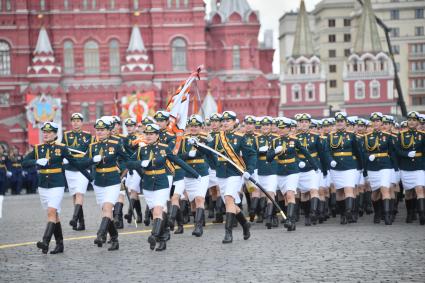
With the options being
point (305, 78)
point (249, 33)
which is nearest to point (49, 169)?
point (249, 33)

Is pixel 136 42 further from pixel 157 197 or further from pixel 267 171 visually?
pixel 157 197

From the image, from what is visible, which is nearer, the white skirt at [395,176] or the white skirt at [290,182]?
the white skirt at [290,182]

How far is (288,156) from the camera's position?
18.2 m

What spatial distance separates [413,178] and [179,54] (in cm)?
5468

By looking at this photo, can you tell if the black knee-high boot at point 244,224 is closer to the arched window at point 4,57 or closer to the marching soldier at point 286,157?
the marching soldier at point 286,157

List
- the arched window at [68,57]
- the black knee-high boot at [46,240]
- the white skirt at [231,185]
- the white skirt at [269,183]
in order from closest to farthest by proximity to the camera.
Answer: the black knee-high boot at [46,240] < the white skirt at [231,185] < the white skirt at [269,183] < the arched window at [68,57]

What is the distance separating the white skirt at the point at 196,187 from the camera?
1727cm

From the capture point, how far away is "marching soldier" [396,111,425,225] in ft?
60.4

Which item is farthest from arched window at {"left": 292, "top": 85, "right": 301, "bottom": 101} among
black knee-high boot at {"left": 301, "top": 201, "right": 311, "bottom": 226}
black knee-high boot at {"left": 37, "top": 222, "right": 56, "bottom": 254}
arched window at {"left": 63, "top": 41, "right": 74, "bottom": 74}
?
black knee-high boot at {"left": 37, "top": 222, "right": 56, "bottom": 254}

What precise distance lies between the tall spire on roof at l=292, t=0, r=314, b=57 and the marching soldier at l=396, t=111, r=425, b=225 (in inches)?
2987

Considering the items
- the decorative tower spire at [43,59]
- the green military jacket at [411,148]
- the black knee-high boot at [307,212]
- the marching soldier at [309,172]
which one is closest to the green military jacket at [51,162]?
the marching soldier at [309,172]

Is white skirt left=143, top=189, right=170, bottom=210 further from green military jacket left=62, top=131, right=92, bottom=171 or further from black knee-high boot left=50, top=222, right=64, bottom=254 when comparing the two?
green military jacket left=62, top=131, right=92, bottom=171

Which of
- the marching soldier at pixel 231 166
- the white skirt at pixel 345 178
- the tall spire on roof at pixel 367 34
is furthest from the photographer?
the tall spire on roof at pixel 367 34

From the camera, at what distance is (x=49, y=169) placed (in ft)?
49.8
